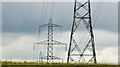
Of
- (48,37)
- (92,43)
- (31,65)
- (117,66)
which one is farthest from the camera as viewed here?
(48,37)

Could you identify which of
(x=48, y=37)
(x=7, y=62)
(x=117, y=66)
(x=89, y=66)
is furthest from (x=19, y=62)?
Answer: (x=48, y=37)

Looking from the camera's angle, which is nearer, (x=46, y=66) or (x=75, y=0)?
(x=46, y=66)

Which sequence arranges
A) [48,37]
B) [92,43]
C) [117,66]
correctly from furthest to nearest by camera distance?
1. [48,37]
2. [92,43]
3. [117,66]

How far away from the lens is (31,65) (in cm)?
2297

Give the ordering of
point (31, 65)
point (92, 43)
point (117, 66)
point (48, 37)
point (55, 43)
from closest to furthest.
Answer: point (31, 65) → point (117, 66) → point (92, 43) → point (55, 43) → point (48, 37)

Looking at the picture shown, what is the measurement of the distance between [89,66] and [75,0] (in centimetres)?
1550

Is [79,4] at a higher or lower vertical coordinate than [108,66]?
higher

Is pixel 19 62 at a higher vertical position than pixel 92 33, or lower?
lower

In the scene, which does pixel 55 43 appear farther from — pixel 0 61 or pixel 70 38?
pixel 0 61

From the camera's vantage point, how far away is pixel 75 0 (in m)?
38.4

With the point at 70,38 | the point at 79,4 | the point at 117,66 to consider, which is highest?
the point at 79,4

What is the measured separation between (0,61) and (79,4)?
54.1 ft

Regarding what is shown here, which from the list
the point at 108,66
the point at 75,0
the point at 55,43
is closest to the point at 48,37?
the point at 55,43

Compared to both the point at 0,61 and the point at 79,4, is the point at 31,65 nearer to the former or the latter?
the point at 0,61
